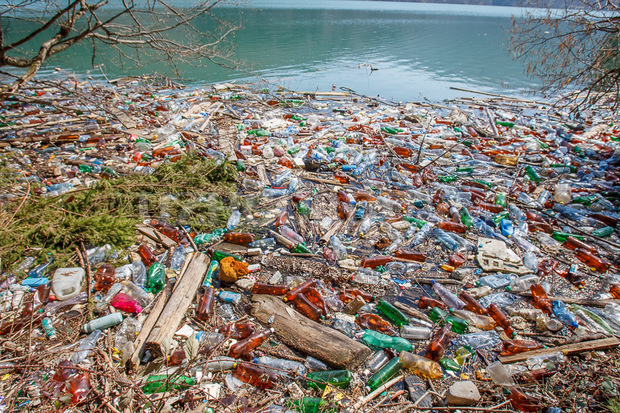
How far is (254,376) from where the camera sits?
237 centimetres

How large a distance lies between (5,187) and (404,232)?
4.98 meters

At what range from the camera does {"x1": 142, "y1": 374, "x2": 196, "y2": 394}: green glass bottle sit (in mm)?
2178

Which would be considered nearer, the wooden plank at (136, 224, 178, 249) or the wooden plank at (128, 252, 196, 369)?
the wooden plank at (128, 252, 196, 369)

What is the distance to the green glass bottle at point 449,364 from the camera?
2557 millimetres

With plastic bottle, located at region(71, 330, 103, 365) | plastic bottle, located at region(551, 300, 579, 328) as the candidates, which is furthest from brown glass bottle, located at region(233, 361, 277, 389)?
plastic bottle, located at region(551, 300, 579, 328)

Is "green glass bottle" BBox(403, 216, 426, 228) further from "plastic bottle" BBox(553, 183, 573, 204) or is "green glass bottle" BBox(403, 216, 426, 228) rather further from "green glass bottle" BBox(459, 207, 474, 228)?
"plastic bottle" BBox(553, 183, 573, 204)

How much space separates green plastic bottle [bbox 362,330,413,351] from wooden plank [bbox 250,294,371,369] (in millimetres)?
184

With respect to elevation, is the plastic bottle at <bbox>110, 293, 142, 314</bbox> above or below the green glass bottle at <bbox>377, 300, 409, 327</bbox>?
above

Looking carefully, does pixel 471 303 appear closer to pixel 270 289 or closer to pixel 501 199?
pixel 270 289

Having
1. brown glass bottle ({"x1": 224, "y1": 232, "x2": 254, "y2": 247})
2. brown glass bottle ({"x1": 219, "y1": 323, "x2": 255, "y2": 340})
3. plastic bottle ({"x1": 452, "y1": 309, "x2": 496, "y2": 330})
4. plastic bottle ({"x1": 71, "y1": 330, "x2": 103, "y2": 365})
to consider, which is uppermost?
brown glass bottle ({"x1": 224, "y1": 232, "x2": 254, "y2": 247})

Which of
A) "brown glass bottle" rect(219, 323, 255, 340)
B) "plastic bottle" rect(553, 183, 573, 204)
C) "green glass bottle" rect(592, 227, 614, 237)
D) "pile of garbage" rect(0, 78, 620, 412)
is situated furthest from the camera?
"plastic bottle" rect(553, 183, 573, 204)

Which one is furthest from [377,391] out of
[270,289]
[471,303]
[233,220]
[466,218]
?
[466,218]

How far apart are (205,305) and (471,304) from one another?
8.29 feet

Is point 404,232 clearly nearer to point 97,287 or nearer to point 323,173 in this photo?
point 323,173
